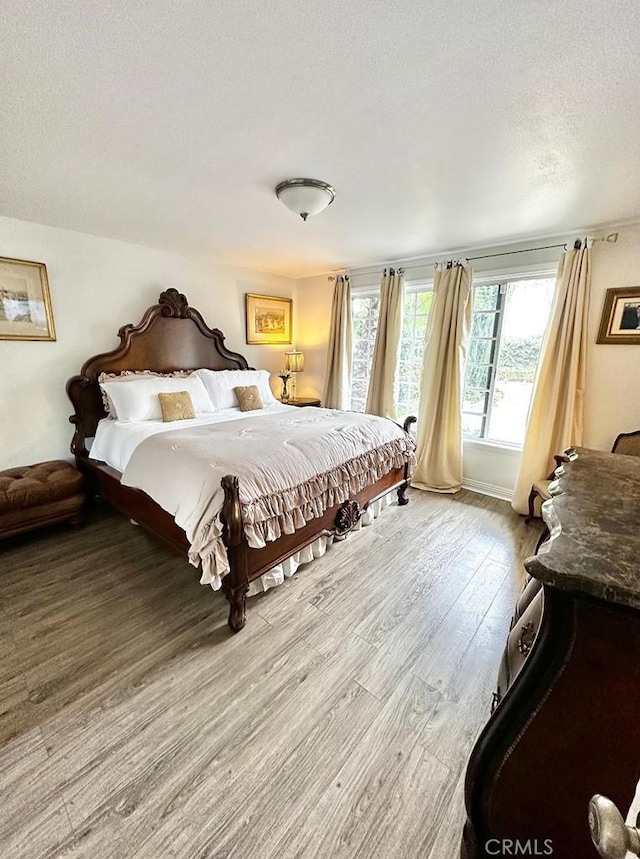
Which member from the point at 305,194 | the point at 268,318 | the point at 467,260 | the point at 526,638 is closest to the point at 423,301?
the point at 467,260

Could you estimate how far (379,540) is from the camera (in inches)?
108

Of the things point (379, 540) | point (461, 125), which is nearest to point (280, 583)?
point (379, 540)

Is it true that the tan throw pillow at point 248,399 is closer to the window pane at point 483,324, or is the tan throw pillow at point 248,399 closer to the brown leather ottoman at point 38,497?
the brown leather ottoman at point 38,497

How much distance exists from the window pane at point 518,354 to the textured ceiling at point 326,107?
79 cm

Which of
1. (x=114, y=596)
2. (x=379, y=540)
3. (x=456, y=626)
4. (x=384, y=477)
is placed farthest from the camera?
(x=384, y=477)

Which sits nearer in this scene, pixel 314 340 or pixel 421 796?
pixel 421 796

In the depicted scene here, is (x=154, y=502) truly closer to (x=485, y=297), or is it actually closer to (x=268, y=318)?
(x=268, y=318)

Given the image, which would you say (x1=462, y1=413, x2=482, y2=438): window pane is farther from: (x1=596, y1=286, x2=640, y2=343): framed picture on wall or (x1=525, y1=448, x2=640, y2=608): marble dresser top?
(x1=525, y1=448, x2=640, y2=608): marble dresser top

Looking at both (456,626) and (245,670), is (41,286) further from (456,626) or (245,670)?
(456,626)

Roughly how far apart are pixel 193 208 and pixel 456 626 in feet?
10.4

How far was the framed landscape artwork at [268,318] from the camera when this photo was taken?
4.48 m

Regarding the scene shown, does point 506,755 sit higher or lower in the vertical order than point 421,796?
higher

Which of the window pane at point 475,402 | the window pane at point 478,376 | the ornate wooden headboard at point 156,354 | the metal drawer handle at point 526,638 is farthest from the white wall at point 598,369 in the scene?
the metal drawer handle at point 526,638

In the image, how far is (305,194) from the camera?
79.4 inches
